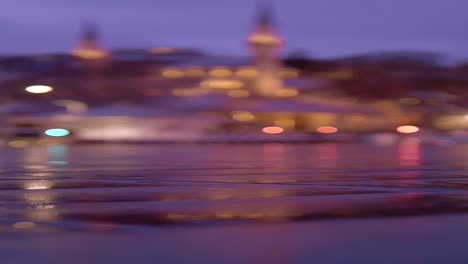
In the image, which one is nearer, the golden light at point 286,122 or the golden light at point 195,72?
the golden light at point 286,122

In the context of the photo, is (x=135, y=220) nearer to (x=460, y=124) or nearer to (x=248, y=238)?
(x=248, y=238)

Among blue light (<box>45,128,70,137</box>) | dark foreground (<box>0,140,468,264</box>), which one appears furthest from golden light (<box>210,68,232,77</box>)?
dark foreground (<box>0,140,468,264</box>)

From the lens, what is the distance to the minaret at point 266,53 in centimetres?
8912

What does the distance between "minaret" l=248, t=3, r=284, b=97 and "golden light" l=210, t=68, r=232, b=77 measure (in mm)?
22087

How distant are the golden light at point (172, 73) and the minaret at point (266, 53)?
24.7 meters

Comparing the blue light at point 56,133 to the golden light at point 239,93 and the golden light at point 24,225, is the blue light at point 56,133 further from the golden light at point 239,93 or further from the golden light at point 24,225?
the golden light at point 239,93

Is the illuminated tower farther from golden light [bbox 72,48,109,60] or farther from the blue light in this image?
the blue light

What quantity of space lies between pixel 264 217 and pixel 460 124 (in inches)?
3471

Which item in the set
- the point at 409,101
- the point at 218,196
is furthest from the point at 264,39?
the point at 218,196

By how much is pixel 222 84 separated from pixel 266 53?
2178 centimetres

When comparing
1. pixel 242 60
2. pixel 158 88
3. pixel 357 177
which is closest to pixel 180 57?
pixel 242 60

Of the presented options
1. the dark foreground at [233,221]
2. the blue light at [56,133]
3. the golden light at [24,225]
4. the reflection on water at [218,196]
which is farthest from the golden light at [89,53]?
the golden light at [24,225]

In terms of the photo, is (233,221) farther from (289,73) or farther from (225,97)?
(289,73)

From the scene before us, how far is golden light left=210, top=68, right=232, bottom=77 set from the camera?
114463 millimetres
